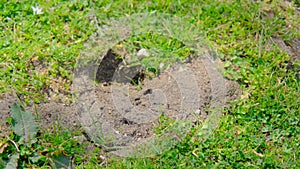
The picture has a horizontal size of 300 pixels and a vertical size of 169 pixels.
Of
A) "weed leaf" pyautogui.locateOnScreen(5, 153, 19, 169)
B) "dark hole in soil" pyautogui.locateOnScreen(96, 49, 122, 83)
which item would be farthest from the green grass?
"dark hole in soil" pyautogui.locateOnScreen(96, 49, 122, 83)

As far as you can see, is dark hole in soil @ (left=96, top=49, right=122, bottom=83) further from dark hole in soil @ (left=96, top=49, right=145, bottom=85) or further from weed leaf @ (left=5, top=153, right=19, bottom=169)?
weed leaf @ (left=5, top=153, right=19, bottom=169)

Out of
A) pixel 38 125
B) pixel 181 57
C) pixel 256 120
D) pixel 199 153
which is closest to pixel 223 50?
pixel 181 57

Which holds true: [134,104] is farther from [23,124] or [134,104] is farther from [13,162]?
[13,162]

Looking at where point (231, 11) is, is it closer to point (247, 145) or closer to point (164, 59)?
point (164, 59)

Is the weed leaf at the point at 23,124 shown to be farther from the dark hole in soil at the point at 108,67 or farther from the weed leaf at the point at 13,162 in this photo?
the dark hole in soil at the point at 108,67

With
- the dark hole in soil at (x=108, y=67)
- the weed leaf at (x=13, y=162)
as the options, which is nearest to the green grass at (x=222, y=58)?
the weed leaf at (x=13, y=162)

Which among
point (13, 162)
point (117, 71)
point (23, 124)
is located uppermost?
point (117, 71)

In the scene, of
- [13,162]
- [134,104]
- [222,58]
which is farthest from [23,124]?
[222,58]
